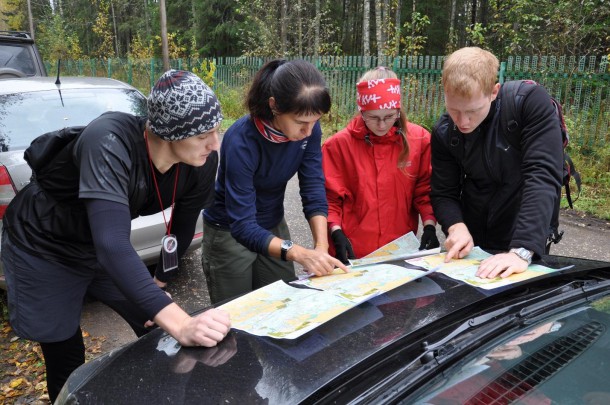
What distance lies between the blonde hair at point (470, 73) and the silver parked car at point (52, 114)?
8.11 feet

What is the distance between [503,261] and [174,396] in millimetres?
1152

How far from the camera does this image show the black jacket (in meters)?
1.86

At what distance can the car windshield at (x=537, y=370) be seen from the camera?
109 cm

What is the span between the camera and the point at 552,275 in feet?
5.42

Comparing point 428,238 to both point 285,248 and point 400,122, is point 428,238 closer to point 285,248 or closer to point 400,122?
point 400,122

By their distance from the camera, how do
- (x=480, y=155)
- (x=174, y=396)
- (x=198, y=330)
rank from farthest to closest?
1. (x=480, y=155)
2. (x=198, y=330)
3. (x=174, y=396)

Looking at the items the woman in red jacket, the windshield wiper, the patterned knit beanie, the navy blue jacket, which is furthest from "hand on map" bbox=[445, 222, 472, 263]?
the patterned knit beanie

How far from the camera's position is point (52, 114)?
393 centimetres

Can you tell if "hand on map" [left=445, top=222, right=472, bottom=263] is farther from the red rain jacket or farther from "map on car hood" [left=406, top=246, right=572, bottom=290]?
the red rain jacket

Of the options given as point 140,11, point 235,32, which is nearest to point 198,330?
point 235,32

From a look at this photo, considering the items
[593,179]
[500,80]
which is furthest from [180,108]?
[500,80]

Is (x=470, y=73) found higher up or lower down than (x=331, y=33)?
lower down

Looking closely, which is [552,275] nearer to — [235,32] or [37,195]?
[37,195]

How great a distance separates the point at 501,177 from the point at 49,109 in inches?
136
